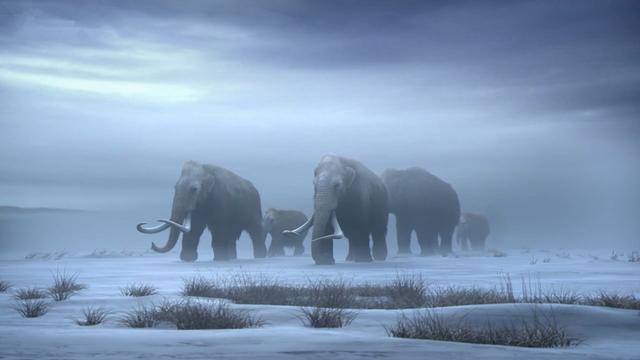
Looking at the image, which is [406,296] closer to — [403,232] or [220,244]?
[220,244]

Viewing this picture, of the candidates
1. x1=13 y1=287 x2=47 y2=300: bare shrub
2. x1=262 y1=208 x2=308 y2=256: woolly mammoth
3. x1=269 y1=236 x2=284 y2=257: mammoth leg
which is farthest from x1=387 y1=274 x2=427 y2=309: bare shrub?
x1=262 y1=208 x2=308 y2=256: woolly mammoth

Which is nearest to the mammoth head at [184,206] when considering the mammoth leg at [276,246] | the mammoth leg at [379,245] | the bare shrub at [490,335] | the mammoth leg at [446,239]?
the mammoth leg at [379,245]

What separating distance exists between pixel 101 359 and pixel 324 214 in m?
16.8

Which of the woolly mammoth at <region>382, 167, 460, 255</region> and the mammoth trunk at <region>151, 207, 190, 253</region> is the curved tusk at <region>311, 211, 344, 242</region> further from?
the woolly mammoth at <region>382, 167, 460, 255</region>

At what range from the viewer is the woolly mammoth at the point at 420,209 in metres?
32.7

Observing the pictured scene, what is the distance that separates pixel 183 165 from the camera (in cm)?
2503

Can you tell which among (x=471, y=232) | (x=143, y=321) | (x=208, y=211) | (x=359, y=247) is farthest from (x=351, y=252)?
(x=471, y=232)

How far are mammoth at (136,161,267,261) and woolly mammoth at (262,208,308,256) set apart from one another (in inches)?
235

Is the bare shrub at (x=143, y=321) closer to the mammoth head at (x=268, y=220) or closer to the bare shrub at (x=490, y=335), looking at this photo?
the bare shrub at (x=490, y=335)

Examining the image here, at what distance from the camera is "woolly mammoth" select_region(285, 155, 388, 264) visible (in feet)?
68.1

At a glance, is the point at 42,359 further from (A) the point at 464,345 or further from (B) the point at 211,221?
(B) the point at 211,221

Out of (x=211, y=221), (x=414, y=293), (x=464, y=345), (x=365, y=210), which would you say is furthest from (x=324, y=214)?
(x=464, y=345)

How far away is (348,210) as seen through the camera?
73.5ft

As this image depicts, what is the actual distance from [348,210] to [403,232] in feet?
35.3
